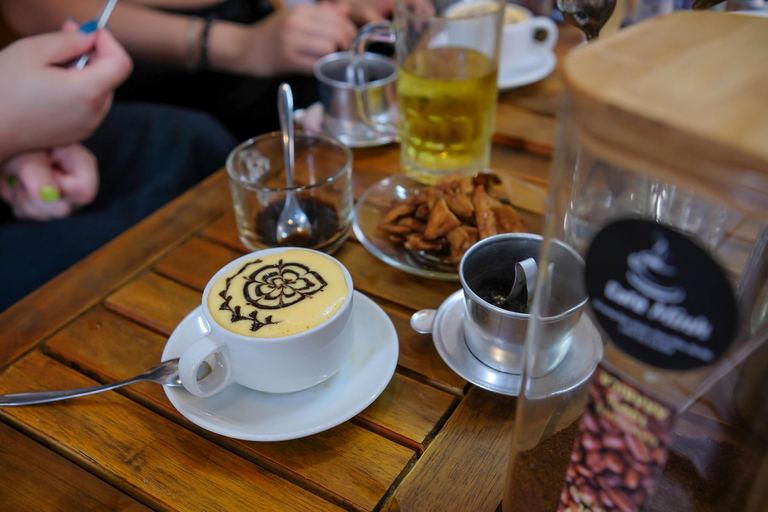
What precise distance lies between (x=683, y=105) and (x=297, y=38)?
1.10 m

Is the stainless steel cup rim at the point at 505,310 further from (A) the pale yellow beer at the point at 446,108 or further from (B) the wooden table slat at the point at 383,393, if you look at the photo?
(A) the pale yellow beer at the point at 446,108

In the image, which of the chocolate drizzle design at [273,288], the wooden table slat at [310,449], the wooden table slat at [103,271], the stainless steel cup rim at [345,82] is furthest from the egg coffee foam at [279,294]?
the stainless steel cup rim at [345,82]

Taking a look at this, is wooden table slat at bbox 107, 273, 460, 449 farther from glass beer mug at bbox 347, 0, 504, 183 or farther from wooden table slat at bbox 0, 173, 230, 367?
glass beer mug at bbox 347, 0, 504, 183

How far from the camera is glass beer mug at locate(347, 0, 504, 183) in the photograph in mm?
838

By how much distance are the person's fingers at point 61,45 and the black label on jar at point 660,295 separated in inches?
34.7

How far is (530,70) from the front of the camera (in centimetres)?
115

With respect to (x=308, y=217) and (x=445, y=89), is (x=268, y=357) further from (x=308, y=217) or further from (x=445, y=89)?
(x=445, y=89)

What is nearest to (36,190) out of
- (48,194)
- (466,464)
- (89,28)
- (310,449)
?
(48,194)

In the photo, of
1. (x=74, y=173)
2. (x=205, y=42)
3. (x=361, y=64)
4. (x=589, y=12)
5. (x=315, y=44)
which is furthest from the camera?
(x=205, y=42)

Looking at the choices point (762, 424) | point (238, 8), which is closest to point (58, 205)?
point (238, 8)

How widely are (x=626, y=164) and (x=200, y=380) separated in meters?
0.39

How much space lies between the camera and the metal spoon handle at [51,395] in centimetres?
54

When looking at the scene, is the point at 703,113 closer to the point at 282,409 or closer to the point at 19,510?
the point at 282,409

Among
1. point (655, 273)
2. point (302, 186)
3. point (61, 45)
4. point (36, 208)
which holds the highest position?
point (655, 273)
